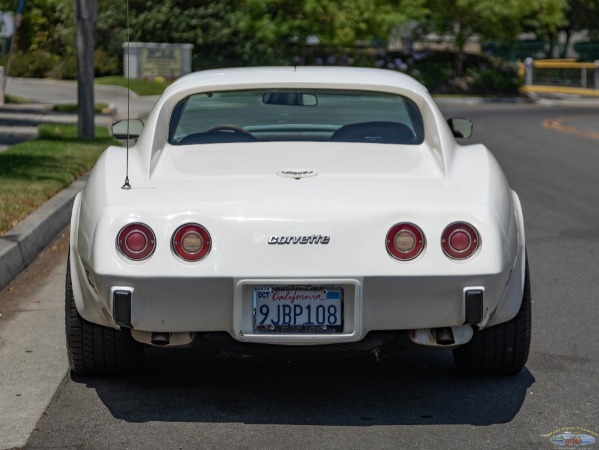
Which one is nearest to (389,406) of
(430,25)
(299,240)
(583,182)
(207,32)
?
(299,240)

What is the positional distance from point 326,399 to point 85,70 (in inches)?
511

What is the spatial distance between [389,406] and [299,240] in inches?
35.3

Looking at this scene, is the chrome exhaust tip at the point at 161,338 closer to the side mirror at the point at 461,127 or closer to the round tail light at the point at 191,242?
the round tail light at the point at 191,242

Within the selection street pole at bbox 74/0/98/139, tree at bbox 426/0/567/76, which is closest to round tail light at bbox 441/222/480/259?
street pole at bbox 74/0/98/139

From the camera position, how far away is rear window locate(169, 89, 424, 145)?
638 cm

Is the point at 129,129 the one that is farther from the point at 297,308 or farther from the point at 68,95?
the point at 68,95

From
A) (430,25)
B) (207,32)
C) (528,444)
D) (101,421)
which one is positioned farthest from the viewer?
(430,25)

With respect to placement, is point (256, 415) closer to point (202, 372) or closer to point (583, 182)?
point (202, 372)

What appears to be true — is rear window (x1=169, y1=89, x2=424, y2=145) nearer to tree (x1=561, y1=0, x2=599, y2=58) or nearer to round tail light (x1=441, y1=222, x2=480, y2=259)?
round tail light (x1=441, y1=222, x2=480, y2=259)

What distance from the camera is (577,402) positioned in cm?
546

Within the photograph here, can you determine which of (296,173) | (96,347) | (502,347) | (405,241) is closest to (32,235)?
(96,347)

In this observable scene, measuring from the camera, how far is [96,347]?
562 cm

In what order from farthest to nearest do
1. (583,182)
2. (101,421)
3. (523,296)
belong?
(583,182) → (523,296) → (101,421)

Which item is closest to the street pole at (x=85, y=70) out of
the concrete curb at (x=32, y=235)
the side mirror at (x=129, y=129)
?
the concrete curb at (x=32, y=235)
